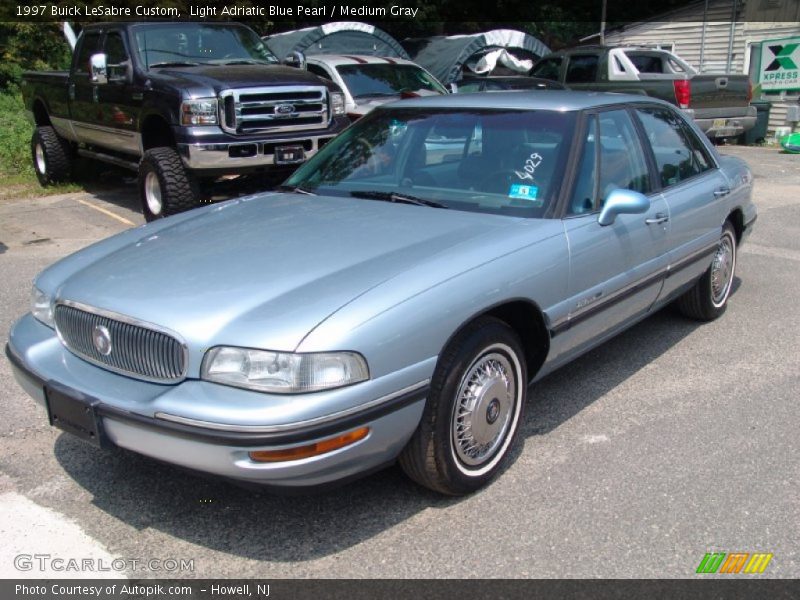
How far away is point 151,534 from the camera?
10.2 feet

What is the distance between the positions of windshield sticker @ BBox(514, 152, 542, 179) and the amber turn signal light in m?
1.71

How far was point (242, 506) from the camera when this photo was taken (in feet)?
10.8

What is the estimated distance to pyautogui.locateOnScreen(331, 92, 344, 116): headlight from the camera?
8854 millimetres

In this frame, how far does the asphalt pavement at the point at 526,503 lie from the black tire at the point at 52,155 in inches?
284

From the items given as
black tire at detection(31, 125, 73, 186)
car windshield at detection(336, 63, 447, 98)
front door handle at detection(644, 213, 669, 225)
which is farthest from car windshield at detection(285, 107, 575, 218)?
black tire at detection(31, 125, 73, 186)

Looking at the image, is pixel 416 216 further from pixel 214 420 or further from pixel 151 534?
pixel 151 534

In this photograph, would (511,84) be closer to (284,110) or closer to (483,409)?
(284,110)

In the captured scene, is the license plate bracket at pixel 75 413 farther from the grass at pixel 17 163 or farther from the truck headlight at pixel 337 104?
the grass at pixel 17 163

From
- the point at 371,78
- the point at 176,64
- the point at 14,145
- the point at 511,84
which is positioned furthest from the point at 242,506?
the point at 511,84

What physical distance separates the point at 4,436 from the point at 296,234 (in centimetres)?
176

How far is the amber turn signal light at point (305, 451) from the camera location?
8.73 feet

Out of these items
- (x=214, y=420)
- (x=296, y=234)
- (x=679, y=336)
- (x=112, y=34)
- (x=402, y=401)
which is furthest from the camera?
(x=112, y=34)

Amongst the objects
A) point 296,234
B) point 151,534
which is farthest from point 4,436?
point 296,234

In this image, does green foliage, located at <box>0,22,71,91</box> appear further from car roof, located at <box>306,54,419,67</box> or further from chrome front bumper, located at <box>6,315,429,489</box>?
chrome front bumper, located at <box>6,315,429,489</box>
